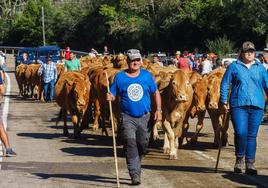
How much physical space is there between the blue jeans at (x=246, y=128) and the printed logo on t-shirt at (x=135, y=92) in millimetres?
1619

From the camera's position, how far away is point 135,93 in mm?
10125

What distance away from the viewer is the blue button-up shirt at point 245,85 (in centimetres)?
1080

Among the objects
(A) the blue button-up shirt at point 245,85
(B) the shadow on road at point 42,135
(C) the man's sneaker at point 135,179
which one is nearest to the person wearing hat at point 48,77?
(B) the shadow on road at point 42,135

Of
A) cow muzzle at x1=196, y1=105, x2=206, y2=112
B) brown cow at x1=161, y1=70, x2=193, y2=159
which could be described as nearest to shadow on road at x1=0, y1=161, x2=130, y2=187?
brown cow at x1=161, y1=70, x2=193, y2=159

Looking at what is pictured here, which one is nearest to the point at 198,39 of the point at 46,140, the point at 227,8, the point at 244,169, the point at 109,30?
the point at 227,8

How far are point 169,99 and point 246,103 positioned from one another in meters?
2.65

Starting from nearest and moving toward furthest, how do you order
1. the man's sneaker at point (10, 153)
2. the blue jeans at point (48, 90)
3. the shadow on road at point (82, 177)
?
the shadow on road at point (82, 177) → the man's sneaker at point (10, 153) → the blue jeans at point (48, 90)

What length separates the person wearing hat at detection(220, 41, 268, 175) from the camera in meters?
10.8

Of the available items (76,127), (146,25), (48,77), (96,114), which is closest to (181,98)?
(76,127)

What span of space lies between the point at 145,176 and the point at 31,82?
2143 centimetres

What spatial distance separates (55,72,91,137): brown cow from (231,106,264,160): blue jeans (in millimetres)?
5783

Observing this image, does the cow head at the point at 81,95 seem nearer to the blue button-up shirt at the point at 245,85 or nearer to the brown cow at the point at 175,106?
the brown cow at the point at 175,106

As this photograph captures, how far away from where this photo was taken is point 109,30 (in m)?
69.7

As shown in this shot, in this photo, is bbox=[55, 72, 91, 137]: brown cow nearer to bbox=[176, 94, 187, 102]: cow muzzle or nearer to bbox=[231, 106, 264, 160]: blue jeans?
bbox=[176, 94, 187, 102]: cow muzzle
